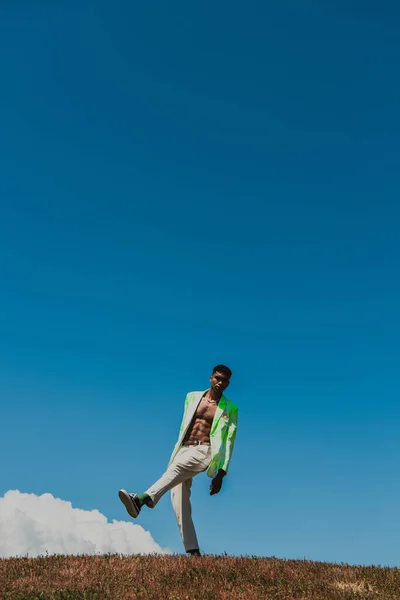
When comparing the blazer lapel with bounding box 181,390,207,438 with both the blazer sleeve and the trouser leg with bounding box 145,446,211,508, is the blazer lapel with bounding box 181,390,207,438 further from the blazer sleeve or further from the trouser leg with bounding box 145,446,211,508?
the blazer sleeve

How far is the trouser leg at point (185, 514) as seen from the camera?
12.0 meters

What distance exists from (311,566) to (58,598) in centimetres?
456

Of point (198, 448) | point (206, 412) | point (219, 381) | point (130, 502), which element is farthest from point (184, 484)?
point (219, 381)

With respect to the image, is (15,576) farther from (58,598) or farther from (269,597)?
(269,597)

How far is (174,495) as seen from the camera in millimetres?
12297

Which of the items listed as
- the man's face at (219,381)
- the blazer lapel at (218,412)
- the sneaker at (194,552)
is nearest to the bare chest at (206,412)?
the blazer lapel at (218,412)

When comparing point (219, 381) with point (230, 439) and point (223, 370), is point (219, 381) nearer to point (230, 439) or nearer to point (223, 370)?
point (223, 370)

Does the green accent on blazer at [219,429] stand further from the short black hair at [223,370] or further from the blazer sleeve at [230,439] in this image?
the short black hair at [223,370]

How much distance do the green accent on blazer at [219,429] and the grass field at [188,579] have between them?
168 centimetres

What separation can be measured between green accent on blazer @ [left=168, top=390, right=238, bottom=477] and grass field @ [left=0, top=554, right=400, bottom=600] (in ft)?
5.51

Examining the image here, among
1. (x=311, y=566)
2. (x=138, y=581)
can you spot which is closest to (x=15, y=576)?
(x=138, y=581)

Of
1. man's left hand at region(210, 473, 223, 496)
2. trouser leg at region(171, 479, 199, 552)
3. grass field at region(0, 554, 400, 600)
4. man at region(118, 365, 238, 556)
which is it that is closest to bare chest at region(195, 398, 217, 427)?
man at region(118, 365, 238, 556)

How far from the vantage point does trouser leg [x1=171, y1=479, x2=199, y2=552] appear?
12.0 meters

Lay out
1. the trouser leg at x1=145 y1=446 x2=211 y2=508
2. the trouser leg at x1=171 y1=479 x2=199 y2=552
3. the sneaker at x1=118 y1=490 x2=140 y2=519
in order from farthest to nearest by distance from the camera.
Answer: the trouser leg at x1=171 y1=479 x2=199 y2=552, the trouser leg at x1=145 y1=446 x2=211 y2=508, the sneaker at x1=118 y1=490 x2=140 y2=519
